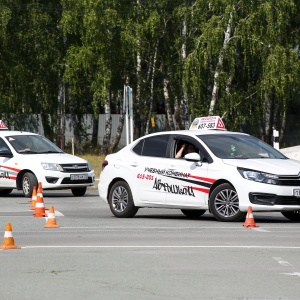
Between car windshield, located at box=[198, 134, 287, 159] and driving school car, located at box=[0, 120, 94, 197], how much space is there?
8.67 meters

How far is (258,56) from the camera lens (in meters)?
49.9

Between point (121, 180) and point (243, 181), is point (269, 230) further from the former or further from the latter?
point (121, 180)

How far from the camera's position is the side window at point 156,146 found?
20188 millimetres

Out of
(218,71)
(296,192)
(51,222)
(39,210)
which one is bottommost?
(51,222)

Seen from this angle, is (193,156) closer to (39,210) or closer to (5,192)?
(39,210)

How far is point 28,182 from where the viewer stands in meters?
28.1

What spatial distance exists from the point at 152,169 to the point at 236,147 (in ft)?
5.04

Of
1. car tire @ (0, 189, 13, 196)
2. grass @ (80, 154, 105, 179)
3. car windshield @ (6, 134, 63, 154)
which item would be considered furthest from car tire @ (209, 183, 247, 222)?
grass @ (80, 154, 105, 179)

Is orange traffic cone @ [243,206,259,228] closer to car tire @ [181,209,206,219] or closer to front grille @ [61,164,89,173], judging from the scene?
car tire @ [181,209,206,219]

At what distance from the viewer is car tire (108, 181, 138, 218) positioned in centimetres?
2031

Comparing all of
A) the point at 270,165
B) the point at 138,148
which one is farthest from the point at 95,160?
the point at 270,165

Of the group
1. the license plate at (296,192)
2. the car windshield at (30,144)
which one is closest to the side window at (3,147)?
the car windshield at (30,144)

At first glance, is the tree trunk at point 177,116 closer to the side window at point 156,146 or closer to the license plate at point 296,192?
the side window at point 156,146

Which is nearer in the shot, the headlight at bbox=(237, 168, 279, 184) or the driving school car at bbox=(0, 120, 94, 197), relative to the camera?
the headlight at bbox=(237, 168, 279, 184)
